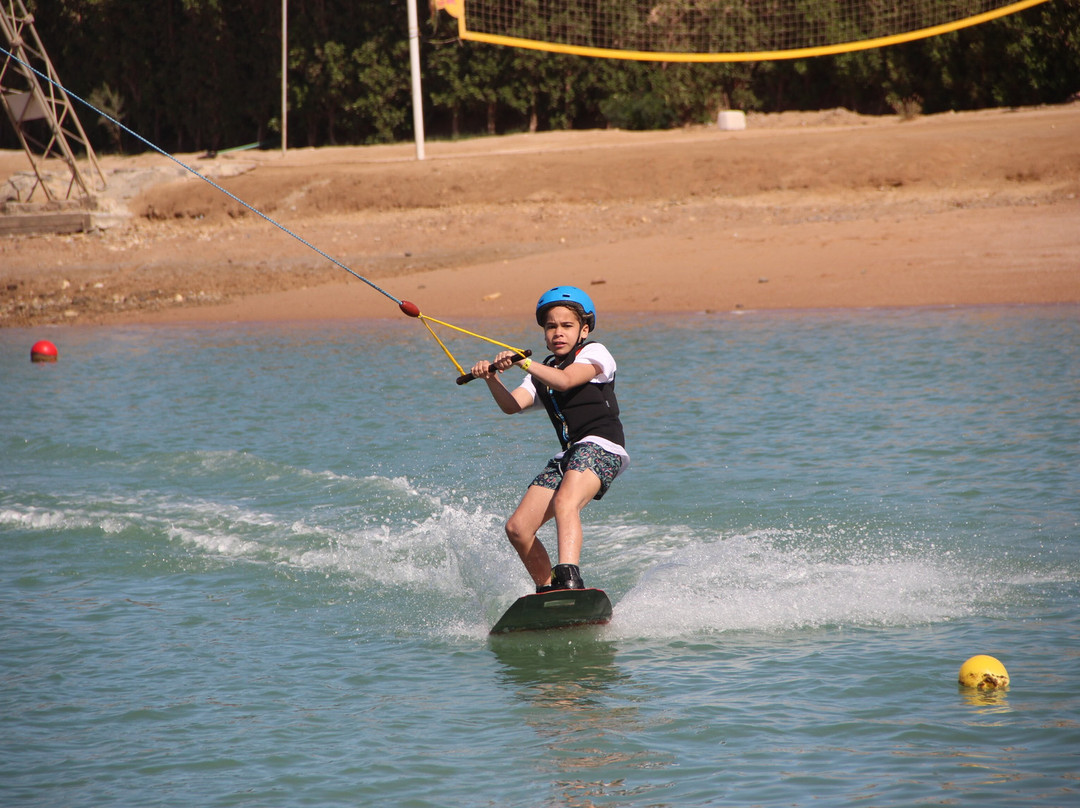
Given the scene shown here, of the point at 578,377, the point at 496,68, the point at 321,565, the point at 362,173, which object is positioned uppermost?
the point at 496,68

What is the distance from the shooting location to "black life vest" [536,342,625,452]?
5.79 meters

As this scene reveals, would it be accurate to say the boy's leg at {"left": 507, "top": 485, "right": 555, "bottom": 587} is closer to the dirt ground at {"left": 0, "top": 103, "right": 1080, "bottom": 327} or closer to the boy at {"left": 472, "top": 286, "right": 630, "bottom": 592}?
the boy at {"left": 472, "top": 286, "right": 630, "bottom": 592}

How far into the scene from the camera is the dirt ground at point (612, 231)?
16.9m

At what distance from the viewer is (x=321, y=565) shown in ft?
23.4

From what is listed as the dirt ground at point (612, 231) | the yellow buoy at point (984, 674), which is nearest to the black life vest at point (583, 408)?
the yellow buoy at point (984, 674)

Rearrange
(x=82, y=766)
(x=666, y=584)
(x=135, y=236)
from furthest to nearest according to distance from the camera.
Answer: (x=135, y=236) → (x=666, y=584) → (x=82, y=766)

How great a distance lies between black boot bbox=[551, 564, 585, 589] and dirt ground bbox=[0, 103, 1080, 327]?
11.2m

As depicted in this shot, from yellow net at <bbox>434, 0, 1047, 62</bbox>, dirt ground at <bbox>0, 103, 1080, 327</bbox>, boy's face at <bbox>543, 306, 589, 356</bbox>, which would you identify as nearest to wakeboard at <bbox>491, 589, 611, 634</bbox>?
boy's face at <bbox>543, 306, 589, 356</bbox>

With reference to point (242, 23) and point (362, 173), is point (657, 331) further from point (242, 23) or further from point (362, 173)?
point (242, 23)

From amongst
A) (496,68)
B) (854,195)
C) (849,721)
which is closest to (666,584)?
(849,721)

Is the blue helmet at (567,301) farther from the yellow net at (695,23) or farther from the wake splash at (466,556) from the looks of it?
the yellow net at (695,23)

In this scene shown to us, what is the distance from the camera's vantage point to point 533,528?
5.62m

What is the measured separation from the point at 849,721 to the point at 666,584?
1.77 meters

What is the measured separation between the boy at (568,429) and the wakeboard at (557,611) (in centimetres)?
6
